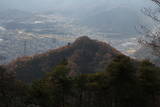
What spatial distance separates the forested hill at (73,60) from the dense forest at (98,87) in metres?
24.6

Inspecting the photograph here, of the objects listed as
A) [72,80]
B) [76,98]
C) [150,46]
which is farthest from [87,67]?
[150,46]

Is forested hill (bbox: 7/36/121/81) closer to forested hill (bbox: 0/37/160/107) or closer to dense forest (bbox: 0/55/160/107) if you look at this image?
forested hill (bbox: 0/37/160/107)

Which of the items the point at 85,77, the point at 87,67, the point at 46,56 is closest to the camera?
the point at 85,77

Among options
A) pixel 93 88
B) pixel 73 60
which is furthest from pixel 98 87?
pixel 73 60

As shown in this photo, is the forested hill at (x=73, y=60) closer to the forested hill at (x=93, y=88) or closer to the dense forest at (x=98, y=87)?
the forested hill at (x=93, y=88)

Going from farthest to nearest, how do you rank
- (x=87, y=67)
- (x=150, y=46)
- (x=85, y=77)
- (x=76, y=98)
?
(x=87, y=67), (x=76, y=98), (x=85, y=77), (x=150, y=46)

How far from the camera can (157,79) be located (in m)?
28.2

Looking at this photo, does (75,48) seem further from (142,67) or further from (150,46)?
(150,46)

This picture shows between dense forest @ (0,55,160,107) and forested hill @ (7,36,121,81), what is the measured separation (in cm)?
2461

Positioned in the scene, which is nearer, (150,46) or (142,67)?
(150,46)

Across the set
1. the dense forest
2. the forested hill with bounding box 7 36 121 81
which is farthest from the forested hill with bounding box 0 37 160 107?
the forested hill with bounding box 7 36 121 81

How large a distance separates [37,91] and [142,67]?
1121 centimetres

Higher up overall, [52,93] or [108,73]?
[108,73]

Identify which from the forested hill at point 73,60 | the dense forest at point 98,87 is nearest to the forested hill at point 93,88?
the dense forest at point 98,87
